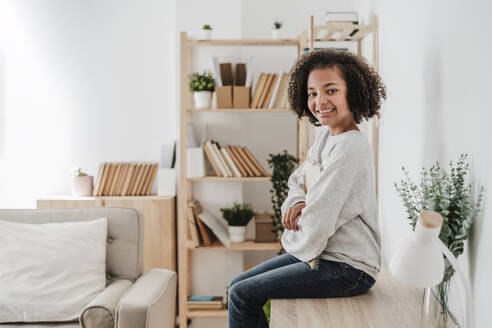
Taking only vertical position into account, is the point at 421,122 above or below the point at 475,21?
below

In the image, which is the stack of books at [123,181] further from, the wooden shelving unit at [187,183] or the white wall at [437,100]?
the white wall at [437,100]

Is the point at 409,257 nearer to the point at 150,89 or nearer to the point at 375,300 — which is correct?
the point at 375,300

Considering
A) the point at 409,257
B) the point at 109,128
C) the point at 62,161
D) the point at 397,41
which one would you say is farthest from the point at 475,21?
the point at 62,161

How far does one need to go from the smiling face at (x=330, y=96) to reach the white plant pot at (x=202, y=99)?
135 centimetres

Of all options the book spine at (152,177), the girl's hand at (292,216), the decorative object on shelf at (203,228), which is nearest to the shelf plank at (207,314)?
the decorative object on shelf at (203,228)

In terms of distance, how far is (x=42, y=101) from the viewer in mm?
3414

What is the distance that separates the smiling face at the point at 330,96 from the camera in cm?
168

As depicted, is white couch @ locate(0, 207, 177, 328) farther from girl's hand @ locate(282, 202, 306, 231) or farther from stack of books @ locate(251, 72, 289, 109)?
stack of books @ locate(251, 72, 289, 109)

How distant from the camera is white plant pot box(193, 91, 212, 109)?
2.98 m

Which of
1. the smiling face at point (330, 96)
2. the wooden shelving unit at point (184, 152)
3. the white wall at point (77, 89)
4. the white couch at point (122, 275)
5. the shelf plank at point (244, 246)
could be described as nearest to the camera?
the smiling face at point (330, 96)

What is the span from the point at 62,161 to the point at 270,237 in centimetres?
159

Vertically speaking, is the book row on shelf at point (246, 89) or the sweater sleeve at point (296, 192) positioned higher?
the book row on shelf at point (246, 89)

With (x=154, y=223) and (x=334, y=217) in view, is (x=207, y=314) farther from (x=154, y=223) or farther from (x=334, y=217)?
(x=334, y=217)

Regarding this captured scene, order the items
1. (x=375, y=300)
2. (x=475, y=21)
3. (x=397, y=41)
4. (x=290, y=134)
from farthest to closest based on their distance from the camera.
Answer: (x=290, y=134) → (x=397, y=41) → (x=375, y=300) → (x=475, y=21)
